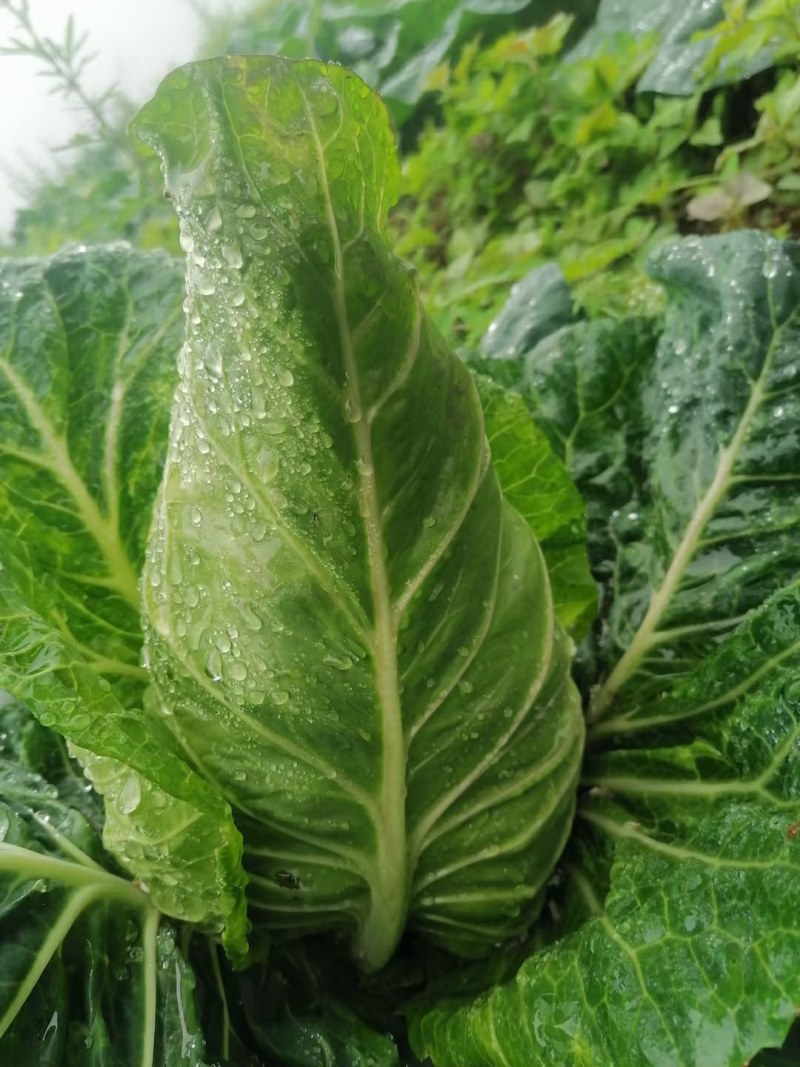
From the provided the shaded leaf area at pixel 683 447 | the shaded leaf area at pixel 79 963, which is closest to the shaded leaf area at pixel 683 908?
the shaded leaf area at pixel 683 447

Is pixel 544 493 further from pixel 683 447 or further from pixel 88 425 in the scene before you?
pixel 88 425

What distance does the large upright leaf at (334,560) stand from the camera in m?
0.81

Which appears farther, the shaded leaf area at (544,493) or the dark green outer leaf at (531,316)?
the dark green outer leaf at (531,316)

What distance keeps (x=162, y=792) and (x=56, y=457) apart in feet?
1.67

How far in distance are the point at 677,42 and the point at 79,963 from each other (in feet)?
8.56

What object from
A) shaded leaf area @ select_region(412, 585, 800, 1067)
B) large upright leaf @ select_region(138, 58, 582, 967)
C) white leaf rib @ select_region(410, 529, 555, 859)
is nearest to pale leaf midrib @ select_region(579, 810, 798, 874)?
shaded leaf area @ select_region(412, 585, 800, 1067)

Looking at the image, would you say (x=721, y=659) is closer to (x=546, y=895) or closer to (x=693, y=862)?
(x=693, y=862)

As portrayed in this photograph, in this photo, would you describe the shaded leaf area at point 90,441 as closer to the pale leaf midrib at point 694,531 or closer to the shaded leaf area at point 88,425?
the shaded leaf area at point 88,425

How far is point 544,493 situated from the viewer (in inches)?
50.8

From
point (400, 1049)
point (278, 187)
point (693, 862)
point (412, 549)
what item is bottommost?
point (400, 1049)

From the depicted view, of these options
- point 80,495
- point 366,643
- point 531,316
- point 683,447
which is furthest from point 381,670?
point 531,316

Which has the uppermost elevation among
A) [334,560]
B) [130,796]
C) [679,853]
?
[334,560]

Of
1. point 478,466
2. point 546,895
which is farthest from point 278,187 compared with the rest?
point 546,895

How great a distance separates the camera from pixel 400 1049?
4.17ft
